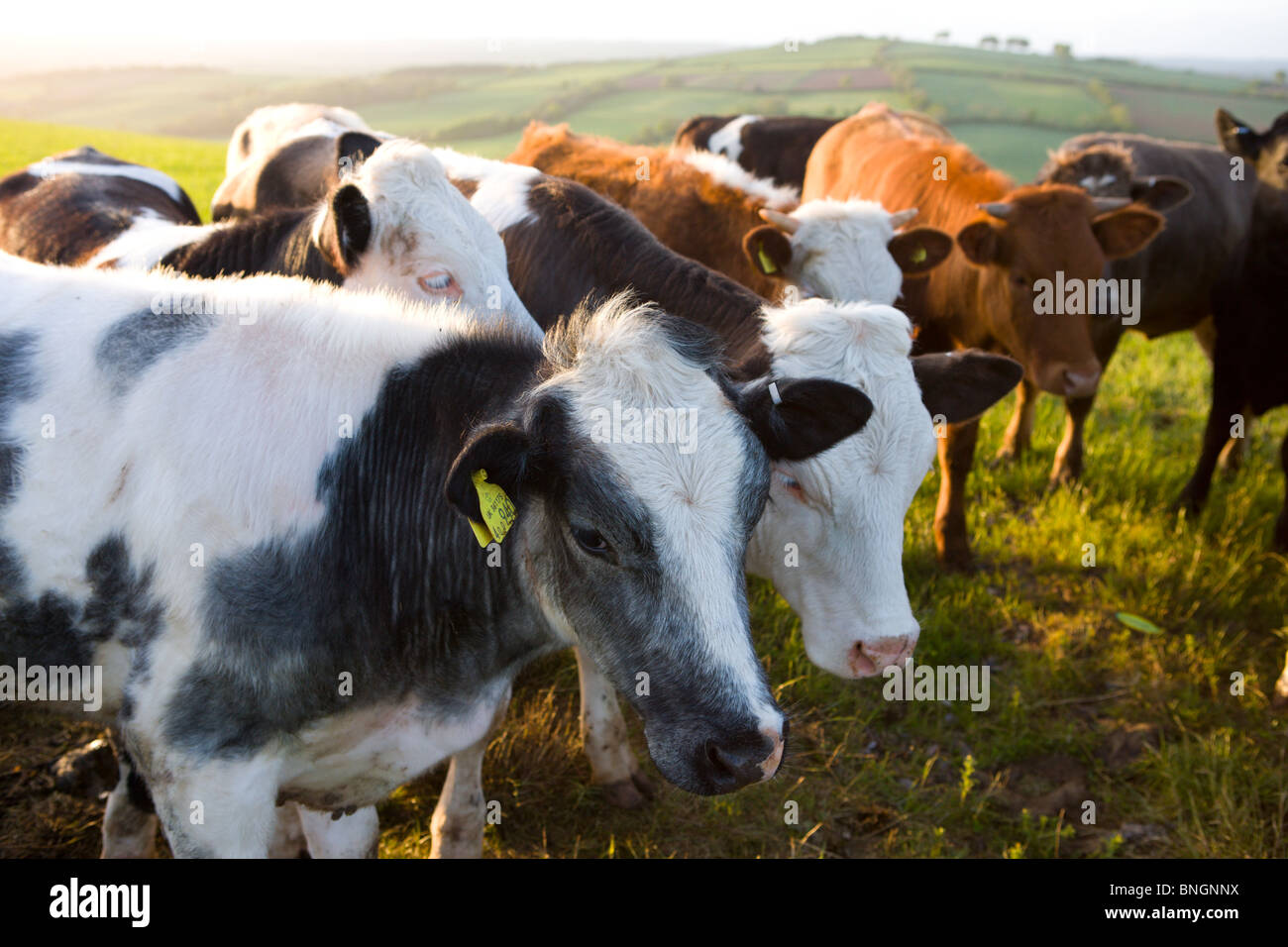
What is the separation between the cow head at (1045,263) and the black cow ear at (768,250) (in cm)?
128

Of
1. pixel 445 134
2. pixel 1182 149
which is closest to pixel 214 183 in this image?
pixel 445 134

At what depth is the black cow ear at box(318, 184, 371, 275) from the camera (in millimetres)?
4035

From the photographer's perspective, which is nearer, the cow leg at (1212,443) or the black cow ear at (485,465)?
the black cow ear at (485,465)

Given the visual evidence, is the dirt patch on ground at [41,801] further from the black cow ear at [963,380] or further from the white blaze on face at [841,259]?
the white blaze on face at [841,259]

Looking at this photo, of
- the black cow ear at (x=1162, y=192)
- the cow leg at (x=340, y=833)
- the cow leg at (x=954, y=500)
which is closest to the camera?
the cow leg at (x=340, y=833)

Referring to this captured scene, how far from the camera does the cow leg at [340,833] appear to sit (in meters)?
3.41

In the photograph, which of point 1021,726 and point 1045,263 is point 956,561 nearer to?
point 1021,726

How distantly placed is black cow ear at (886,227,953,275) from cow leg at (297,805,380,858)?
11.7 feet

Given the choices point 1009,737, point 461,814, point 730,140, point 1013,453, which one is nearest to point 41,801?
point 461,814

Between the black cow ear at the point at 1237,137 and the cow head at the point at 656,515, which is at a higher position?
the black cow ear at the point at 1237,137

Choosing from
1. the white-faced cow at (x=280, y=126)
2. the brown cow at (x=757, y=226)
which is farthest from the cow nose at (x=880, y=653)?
the white-faced cow at (x=280, y=126)

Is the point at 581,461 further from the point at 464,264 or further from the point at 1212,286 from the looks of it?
the point at 1212,286
